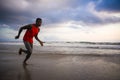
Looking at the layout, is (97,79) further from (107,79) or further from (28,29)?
(28,29)

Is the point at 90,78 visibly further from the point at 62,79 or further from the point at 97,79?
the point at 62,79

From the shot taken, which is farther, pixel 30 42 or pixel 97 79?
pixel 30 42

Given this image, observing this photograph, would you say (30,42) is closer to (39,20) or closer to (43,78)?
(39,20)

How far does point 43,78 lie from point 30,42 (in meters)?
2.49

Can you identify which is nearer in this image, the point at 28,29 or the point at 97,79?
the point at 97,79

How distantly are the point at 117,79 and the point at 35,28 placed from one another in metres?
3.67

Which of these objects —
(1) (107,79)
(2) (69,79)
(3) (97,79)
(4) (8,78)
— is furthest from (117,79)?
(4) (8,78)

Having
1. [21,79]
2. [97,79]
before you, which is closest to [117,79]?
[97,79]

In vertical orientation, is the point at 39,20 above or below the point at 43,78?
above

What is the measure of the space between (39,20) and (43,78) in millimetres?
2774

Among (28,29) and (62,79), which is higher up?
(28,29)

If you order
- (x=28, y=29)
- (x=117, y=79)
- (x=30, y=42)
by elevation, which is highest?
(x=28, y=29)

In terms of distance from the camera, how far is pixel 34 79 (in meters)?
3.90

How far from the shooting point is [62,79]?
12.9 feet
